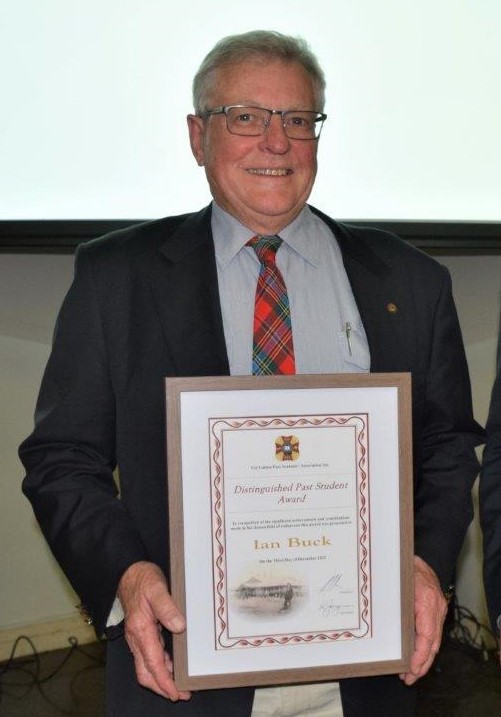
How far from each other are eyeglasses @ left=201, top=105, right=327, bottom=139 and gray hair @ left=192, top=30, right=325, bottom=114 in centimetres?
4

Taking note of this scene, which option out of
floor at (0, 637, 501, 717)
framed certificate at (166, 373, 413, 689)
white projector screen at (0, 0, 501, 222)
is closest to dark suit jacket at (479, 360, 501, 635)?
framed certificate at (166, 373, 413, 689)

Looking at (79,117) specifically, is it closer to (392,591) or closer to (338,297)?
(338,297)

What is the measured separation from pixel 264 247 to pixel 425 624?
71 centimetres

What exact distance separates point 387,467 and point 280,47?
2.51ft

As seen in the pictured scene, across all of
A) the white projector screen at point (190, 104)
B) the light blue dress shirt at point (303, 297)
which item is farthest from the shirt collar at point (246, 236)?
the white projector screen at point (190, 104)

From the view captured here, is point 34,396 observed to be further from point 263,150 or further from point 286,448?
point 286,448

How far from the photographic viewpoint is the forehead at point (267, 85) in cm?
180

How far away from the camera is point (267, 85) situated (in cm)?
180

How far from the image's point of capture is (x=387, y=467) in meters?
1.59

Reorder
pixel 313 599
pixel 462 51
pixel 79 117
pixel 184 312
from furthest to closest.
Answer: pixel 462 51 < pixel 79 117 < pixel 184 312 < pixel 313 599

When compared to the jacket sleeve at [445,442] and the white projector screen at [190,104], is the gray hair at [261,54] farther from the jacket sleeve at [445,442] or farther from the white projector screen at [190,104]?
the white projector screen at [190,104]

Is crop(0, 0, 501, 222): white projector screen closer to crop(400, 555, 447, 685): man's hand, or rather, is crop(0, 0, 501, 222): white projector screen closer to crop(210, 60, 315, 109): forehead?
crop(210, 60, 315, 109): forehead

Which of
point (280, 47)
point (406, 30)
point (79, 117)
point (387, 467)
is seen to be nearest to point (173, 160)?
point (79, 117)

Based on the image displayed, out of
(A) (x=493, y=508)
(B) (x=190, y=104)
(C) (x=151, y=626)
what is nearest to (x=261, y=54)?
(A) (x=493, y=508)
